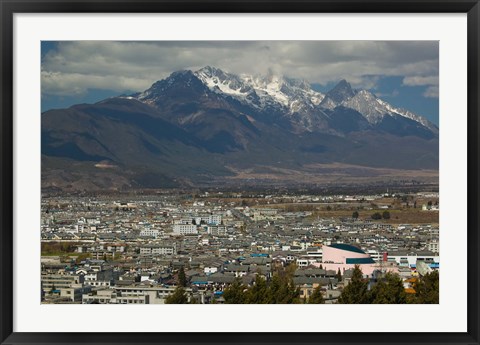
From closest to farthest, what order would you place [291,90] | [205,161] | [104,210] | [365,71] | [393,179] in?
[104,210] → [393,179] → [205,161] → [365,71] → [291,90]

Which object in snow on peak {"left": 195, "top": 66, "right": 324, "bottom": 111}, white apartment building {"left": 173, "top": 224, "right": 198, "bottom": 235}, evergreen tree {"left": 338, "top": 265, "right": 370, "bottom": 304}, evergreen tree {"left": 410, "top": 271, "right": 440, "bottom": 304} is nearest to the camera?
evergreen tree {"left": 410, "top": 271, "right": 440, "bottom": 304}

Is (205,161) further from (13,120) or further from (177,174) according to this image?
(13,120)

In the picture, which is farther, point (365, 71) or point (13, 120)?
point (365, 71)

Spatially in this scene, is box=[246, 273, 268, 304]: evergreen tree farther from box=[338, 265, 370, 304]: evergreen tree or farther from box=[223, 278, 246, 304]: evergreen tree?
box=[338, 265, 370, 304]: evergreen tree

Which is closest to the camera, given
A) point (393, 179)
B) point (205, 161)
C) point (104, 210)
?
point (104, 210)

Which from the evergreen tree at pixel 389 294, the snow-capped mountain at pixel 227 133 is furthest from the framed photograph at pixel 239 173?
the snow-capped mountain at pixel 227 133

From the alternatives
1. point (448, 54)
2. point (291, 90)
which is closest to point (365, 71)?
point (291, 90)

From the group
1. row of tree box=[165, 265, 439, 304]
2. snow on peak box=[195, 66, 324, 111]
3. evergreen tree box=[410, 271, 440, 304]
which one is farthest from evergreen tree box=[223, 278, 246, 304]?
snow on peak box=[195, 66, 324, 111]

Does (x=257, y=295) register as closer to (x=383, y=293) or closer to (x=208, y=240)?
(x=383, y=293)

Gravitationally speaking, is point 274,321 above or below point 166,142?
below
